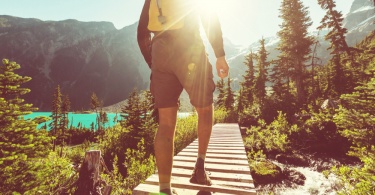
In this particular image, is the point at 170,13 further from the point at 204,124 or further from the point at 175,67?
the point at 204,124

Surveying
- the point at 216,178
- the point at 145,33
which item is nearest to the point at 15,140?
the point at 145,33

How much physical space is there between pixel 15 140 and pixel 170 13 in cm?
359

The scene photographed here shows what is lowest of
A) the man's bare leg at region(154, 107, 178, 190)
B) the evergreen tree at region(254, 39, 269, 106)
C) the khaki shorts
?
the man's bare leg at region(154, 107, 178, 190)

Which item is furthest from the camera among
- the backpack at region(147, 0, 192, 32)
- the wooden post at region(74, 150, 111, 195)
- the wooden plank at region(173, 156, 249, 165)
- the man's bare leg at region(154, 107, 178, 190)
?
the wooden plank at region(173, 156, 249, 165)

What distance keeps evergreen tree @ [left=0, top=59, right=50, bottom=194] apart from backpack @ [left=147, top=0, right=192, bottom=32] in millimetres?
3202

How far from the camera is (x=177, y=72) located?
6.97 ft

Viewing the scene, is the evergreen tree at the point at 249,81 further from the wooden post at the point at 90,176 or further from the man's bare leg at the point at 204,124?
the man's bare leg at the point at 204,124

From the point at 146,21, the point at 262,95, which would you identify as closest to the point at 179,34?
the point at 146,21

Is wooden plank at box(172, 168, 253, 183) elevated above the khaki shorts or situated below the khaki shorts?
below

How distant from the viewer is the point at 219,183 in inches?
103

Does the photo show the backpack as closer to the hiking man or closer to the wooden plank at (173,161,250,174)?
the hiking man

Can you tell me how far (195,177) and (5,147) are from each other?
324cm

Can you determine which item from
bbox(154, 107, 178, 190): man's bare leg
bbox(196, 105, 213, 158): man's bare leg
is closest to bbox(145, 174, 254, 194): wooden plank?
bbox(196, 105, 213, 158): man's bare leg

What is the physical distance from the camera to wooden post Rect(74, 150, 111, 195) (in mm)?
3045
